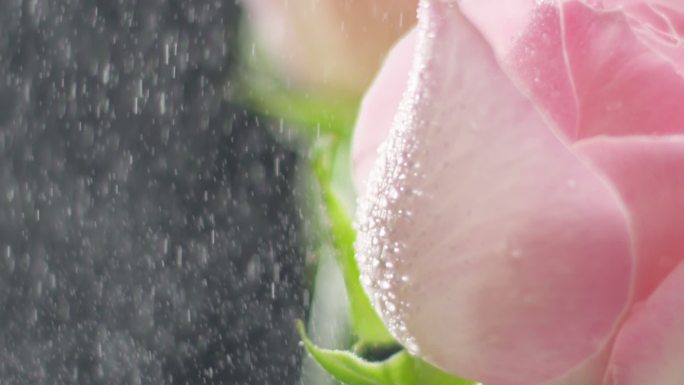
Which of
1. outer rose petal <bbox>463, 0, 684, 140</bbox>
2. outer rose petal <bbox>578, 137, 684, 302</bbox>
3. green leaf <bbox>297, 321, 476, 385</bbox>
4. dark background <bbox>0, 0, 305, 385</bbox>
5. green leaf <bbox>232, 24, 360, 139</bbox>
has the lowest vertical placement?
dark background <bbox>0, 0, 305, 385</bbox>

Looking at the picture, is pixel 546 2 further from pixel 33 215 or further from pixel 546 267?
pixel 33 215

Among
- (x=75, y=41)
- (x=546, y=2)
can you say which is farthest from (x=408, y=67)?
(x=75, y=41)

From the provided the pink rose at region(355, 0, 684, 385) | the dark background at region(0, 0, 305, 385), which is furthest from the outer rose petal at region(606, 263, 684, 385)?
the dark background at region(0, 0, 305, 385)

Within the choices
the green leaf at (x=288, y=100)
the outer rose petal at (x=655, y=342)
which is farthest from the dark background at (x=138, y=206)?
the outer rose petal at (x=655, y=342)

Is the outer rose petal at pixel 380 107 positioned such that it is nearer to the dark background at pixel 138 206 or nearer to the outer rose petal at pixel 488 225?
the outer rose petal at pixel 488 225

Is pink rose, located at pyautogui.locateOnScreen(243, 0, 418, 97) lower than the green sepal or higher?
higher

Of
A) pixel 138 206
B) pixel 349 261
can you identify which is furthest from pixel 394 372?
pixel 138 206

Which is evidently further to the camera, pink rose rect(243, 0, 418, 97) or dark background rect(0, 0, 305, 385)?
dark background rect(0, 0, 305, 385)

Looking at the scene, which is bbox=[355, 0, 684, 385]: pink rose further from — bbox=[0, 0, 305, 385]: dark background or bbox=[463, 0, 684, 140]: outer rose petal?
bbox=[0, 0, 305, 385]: dark background
